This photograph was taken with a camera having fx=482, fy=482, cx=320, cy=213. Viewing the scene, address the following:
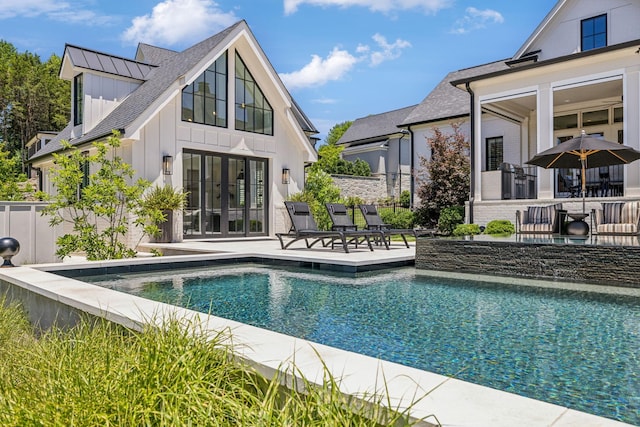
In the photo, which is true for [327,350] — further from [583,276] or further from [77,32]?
[77,32]

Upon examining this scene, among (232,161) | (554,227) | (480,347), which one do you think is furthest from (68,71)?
(480,347)

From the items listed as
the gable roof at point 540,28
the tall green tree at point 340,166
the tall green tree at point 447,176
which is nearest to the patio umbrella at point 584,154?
the tall green tree at point 447,176

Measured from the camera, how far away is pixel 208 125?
1438 cm

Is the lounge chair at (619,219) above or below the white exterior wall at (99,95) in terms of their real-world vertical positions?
below

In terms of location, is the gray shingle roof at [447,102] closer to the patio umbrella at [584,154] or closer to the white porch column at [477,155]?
the white porch column at [477,155]

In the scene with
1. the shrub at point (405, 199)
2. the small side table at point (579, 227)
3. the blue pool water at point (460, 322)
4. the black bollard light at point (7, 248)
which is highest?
the shrub at point (405, 199)

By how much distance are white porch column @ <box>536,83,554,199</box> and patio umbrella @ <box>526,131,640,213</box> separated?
96 cm

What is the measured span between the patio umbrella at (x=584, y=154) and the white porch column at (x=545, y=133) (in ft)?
3.15

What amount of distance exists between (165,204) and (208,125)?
313cm

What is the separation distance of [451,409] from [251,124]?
14.5m

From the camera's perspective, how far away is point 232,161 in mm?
15062

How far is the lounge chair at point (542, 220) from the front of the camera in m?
10.3

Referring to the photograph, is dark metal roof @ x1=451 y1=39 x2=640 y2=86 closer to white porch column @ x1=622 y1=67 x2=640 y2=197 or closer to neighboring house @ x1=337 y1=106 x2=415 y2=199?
white porch column @ x1=622 y1=67 x2=640 y2=197

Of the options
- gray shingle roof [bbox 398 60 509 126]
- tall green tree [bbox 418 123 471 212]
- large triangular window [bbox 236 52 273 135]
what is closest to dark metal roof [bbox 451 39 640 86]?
tall green tree [bbox 418 123 471 212]
